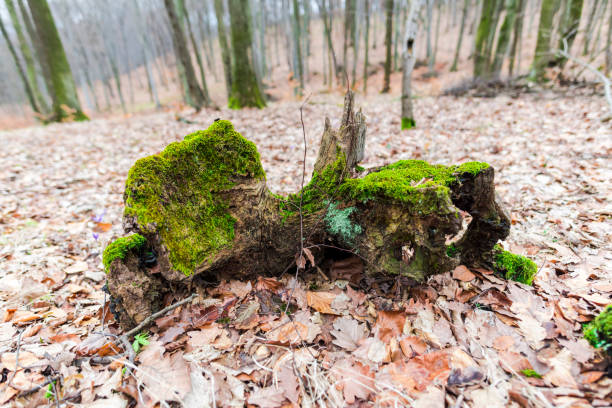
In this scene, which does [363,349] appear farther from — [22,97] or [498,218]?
[22,97]

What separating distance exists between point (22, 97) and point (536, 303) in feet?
189

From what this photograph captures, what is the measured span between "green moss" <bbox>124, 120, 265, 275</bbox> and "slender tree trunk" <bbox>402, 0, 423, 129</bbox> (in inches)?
248

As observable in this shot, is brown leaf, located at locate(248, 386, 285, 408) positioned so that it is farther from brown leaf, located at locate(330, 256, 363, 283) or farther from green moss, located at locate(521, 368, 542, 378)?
green moss, located at locate(521, 368, 542, 378)

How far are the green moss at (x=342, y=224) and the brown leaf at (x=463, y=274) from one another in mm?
951

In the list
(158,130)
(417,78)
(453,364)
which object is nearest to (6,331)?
(453,364)

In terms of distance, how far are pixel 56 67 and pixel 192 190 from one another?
13977mm

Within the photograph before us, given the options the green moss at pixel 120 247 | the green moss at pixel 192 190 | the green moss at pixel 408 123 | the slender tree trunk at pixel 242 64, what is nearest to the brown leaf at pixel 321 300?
the green moss at pixel 192 190

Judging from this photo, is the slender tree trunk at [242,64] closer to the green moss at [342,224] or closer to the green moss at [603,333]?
the green moss at [342,224]

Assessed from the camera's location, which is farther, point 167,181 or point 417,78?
point 417,78

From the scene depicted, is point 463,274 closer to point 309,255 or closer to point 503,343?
point 503,343

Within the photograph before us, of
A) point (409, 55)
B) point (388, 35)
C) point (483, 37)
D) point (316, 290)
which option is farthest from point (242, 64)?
point (316, 290)

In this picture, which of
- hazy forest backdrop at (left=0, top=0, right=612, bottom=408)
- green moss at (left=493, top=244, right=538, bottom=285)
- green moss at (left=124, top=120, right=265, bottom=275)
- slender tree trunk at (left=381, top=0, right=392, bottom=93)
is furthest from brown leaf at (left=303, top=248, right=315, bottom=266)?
slender tree trunk at (left=381, top=0, right=392, bottom=93)

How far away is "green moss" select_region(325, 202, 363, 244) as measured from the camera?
87.4 inches

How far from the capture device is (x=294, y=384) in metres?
1.64
